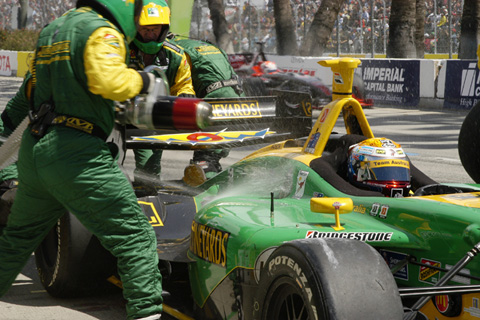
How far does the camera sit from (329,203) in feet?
11.0

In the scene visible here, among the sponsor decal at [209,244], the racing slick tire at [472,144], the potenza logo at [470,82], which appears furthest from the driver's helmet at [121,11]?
the potenza logo at [470,82]

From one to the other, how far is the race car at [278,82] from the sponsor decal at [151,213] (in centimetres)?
1193

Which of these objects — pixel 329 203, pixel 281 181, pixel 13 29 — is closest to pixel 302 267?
pixel 329 203

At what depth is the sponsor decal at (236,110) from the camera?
5625 mm

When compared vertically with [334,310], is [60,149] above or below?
above

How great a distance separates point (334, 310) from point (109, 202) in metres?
1.11

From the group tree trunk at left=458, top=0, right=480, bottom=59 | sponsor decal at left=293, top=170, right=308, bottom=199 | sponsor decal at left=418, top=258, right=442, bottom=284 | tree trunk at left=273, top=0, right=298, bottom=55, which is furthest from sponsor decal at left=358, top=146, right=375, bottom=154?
tree trunk at left=273, top=0, right=298, bottom=55

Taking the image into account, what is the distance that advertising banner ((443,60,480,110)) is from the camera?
52.2 ft

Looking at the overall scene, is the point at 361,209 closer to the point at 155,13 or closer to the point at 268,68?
the point at 155,13

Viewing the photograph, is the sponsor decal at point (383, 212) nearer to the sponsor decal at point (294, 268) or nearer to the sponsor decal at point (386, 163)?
the sponsor decal at point (386, 163)

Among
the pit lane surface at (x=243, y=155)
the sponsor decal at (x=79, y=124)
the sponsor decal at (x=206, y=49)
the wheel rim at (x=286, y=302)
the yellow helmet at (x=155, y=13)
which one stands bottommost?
the pit lane surface at (x=243, y=155)

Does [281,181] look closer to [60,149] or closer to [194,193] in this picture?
[194,193]

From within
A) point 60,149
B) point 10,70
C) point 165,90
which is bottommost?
point 10,70

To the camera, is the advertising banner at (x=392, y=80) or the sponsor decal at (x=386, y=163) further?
the advertising banner at (x=392, y=80)
